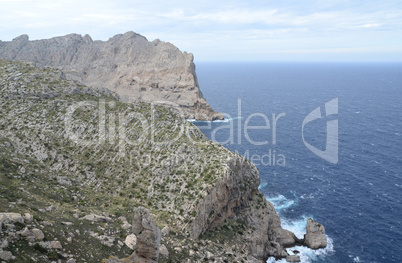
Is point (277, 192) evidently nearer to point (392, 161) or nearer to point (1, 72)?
point (392, 161)

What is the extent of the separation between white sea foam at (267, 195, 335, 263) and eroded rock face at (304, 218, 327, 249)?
1093 millimetres

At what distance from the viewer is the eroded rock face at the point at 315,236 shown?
65.4m

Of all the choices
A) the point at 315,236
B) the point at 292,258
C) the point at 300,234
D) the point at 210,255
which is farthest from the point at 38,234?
the point at 300,234

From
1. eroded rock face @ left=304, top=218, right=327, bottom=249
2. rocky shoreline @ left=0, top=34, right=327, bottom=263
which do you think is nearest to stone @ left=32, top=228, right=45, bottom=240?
rocky shoreline @ left=0, top=34, right=327, bottom=263

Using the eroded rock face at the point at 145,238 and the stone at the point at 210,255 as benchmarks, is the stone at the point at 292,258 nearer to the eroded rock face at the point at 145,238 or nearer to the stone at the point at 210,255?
the stone at the point at 210,255

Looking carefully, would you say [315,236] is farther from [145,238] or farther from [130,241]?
[145,238]

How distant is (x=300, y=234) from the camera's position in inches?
2766

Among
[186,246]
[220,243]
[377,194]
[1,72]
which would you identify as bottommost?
[377,194]

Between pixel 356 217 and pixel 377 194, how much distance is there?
1569 cm

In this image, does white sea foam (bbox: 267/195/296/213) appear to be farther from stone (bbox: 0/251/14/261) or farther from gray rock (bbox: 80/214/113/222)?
stone (bbox: 0/251/14/261)

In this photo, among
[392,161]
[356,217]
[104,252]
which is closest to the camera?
[104,252]

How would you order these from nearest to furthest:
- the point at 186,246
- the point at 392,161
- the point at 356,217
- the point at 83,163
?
the point at 186,246, the point at 83,163, the point at 356,217, the point at 392,161

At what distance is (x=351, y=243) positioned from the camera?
66938 mm

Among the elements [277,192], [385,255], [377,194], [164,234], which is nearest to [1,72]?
[164,234]
